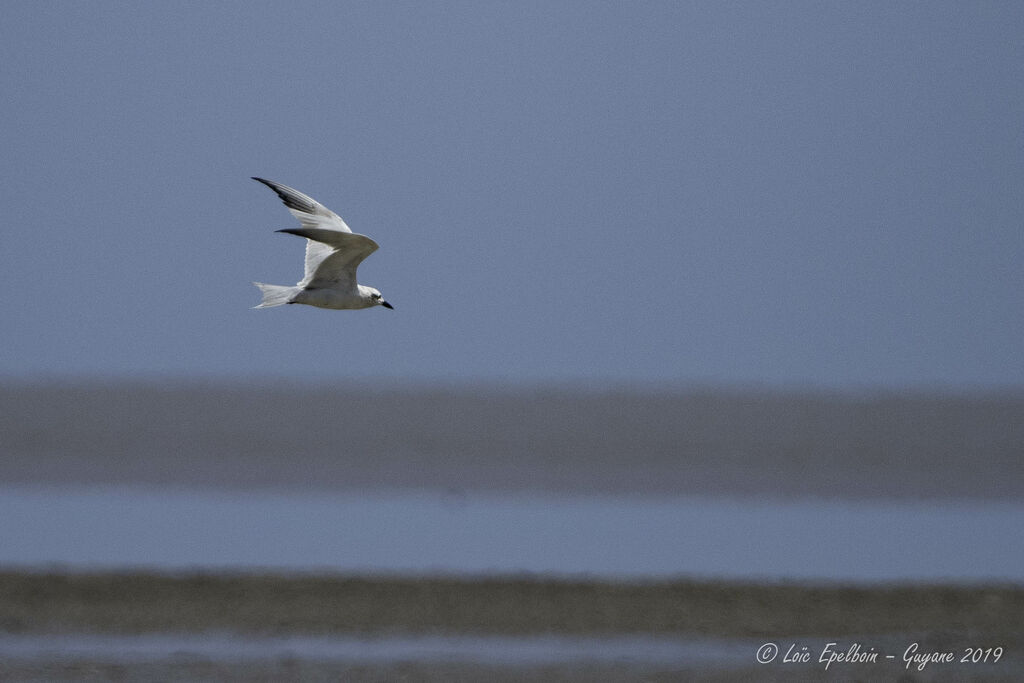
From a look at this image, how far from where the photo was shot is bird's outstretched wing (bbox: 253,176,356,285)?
11711 millimetres

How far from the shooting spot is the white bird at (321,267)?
11367 mm

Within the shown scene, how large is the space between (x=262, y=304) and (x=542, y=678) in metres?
5.12

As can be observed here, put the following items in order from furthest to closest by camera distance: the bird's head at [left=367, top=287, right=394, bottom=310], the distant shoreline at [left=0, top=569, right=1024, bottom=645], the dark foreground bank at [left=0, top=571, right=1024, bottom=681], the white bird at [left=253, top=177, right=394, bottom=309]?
the bird's head at [left=367, top=287, right=394, bottom=310] → the white bird at [left=253, top=177, right=394, bottom=309] → the distant shoreline at [left=0, top=569, right=1024, bottom=645] → the dark foreground bank at [left=0, top=571, right=1024, bottom=681]

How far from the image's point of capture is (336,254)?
1124 centimetres

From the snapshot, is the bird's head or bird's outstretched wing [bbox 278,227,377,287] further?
the bird's head

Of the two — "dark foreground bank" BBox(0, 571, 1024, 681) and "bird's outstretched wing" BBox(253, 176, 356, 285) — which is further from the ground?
"bird's outstretched wing" BBox(253, 176, 356, 285)

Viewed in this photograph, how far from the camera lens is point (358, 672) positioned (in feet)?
25.3

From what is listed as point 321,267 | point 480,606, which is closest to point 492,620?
point 480,606

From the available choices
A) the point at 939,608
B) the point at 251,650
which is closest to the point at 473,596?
the point at 251,650

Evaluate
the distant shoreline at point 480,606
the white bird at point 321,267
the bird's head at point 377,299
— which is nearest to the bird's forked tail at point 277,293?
the white bird at point 321,267

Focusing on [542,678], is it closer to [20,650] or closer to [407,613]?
[407,613]

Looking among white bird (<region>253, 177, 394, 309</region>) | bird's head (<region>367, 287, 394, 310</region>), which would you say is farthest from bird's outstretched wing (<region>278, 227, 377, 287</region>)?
bird's head (<region>367, 287, 394, 310</region>)

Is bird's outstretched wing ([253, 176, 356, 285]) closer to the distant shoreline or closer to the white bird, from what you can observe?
the white bird

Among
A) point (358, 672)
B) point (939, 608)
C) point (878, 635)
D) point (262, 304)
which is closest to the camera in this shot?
point (358, 672)
